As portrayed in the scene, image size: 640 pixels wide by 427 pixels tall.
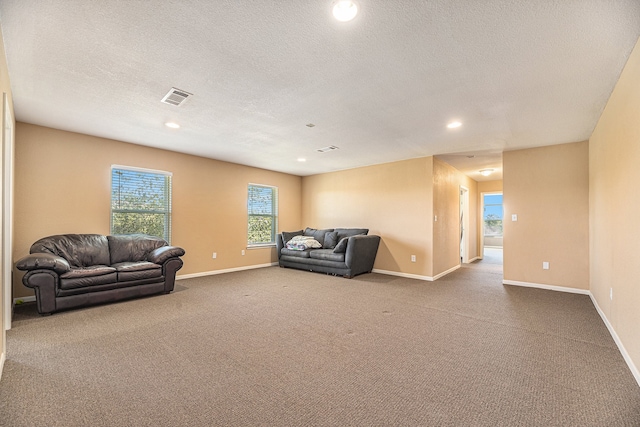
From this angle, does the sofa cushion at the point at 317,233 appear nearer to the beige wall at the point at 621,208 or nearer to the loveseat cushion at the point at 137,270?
the loveseat cushion at the point at 137,270

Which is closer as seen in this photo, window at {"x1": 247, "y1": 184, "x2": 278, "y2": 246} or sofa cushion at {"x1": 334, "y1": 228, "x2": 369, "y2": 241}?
sofa cushion at {"x1": 334, "y1": 228, "x2": 369, "y2": 241}

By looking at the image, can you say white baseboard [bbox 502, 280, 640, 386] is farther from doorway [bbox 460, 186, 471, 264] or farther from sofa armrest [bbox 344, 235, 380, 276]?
doorway [bbox 460, 186, 471, 264]

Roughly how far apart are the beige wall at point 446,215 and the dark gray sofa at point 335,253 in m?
1.23

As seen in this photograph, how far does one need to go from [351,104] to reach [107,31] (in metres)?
2.13

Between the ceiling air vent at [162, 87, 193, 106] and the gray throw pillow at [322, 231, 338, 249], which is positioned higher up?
the ceiling air vent at [162, 87, 193, 106]

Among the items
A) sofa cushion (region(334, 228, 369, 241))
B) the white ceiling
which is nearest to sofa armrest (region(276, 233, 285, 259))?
sofa cushion (region(334, 228, 369, 241))

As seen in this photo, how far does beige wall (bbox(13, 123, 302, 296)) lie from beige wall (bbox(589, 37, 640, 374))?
5781mm

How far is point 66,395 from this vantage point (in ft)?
5.76

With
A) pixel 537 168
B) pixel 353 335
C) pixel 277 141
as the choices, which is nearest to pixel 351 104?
pixel 277 141

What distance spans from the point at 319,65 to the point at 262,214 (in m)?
4.95

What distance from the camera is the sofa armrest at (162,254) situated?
4.18 metres

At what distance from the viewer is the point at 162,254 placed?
4.21 meters

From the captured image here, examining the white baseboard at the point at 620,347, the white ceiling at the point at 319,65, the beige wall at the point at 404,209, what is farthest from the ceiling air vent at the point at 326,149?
the white baseboard at the point at 620,347

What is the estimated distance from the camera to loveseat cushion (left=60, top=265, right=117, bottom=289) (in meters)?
3.32
